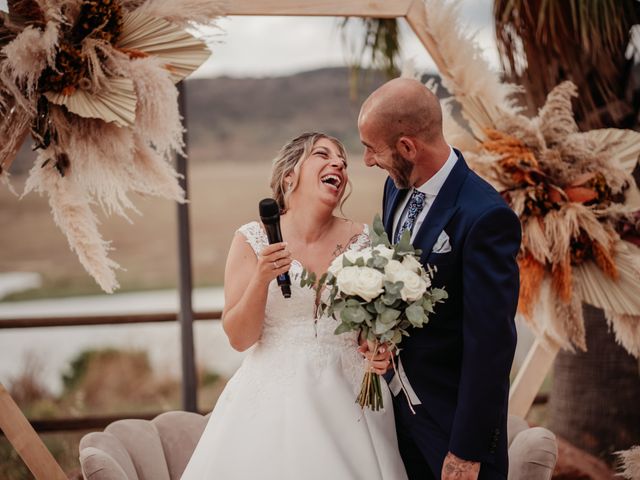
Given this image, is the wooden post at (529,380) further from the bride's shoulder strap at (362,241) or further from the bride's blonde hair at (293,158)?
the bride's blonde hair at (293,158)

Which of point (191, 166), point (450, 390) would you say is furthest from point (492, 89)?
point (191, 166)

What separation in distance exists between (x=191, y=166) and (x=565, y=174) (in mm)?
20841

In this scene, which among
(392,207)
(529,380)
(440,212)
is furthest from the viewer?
(529,380)

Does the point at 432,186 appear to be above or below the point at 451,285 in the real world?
above

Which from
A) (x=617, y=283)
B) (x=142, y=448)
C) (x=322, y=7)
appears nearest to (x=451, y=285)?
(x=617, y=283)

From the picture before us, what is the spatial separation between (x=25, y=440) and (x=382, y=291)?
164cm

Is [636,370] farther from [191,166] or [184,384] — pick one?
[191,166]

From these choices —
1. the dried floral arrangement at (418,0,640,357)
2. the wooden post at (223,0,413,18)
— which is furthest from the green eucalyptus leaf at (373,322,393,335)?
the wooden post at (223,0,413,18)

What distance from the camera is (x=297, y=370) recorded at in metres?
2.58

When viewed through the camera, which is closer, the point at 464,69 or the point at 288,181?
Result: the point at 288,181

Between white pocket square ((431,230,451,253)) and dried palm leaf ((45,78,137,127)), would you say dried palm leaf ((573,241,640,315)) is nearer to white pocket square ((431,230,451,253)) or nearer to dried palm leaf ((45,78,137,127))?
white pocket square ((431,230,451,253))

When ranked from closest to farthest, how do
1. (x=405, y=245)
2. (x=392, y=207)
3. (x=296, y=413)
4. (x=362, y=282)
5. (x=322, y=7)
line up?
(x=362, y=282), (x=405, y=245), (x=296, y=413), (x=392, y=207), (x=322, y=7)

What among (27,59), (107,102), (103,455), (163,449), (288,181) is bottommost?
(163,449)

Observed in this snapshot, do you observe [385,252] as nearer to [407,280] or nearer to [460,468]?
[407,280]
